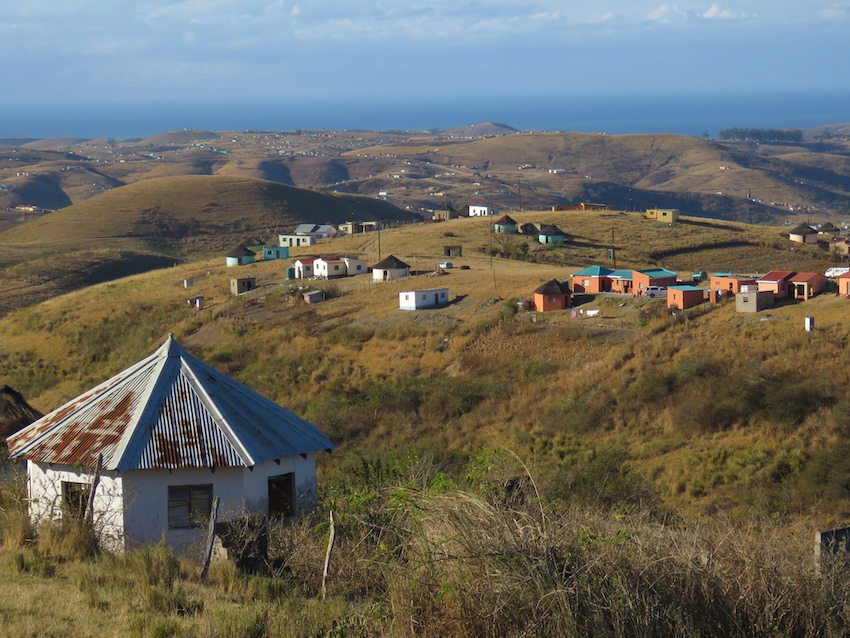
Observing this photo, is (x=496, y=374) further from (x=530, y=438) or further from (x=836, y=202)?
(x=836, y=202)

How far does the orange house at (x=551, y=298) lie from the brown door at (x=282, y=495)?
3041 cm

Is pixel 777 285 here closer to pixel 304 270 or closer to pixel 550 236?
pixel 304 270

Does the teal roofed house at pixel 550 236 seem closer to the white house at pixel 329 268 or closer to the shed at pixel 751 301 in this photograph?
the white house at pixel 329 268

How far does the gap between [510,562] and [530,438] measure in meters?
25.6

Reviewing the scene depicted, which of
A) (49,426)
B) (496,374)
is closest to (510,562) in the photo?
(49,426)

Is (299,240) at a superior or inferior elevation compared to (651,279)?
inferior

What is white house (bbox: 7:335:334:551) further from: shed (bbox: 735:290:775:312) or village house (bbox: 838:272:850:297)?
village house (bbox: 838:272:850:297)

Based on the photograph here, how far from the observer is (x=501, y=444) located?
33.0 metres

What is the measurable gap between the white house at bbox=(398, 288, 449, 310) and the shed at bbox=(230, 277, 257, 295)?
37.5 ft

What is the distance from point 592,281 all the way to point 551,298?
127 inches

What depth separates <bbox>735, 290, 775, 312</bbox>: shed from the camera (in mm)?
39281

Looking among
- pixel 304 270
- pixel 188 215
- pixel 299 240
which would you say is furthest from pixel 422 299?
pixel 188 215

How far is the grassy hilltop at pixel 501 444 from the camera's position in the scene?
26.1 ft

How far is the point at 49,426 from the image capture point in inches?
583
